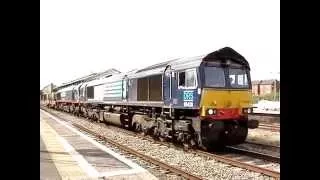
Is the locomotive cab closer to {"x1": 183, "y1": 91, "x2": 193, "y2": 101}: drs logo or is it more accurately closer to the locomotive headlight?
the locomotive headlight

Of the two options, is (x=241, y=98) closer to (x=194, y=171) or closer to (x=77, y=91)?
(x=194, y=171)

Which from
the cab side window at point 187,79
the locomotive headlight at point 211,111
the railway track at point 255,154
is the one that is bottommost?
the railway track at point 255,154

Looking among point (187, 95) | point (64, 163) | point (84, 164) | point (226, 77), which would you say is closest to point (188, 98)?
point (187, 95)

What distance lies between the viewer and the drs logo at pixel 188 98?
11718 millimetres

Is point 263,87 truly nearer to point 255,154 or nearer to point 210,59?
point 210,59

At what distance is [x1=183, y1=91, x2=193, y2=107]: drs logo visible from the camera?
1172 centimetres

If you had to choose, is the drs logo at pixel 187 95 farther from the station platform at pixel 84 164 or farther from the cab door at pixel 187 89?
the station platform at pixel 84 164

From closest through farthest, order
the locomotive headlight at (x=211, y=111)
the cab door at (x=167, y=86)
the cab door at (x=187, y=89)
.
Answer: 1. the locomotive headlight at (x=211, y=111)
2. the cab door at (x=187, y=89)
3. the cab door at (x=167, y=86)

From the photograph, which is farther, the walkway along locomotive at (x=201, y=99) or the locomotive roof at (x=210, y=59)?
the locomotive roof at (x=210, y=59)

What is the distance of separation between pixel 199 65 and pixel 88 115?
1847cm

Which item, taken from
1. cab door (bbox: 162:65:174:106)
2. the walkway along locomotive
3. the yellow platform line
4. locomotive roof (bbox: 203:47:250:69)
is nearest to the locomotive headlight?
the walkway along locomotive

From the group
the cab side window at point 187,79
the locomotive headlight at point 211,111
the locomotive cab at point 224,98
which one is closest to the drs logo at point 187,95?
the cab side window at point 187,79

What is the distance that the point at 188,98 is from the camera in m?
11.9

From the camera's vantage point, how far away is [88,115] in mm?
28719
